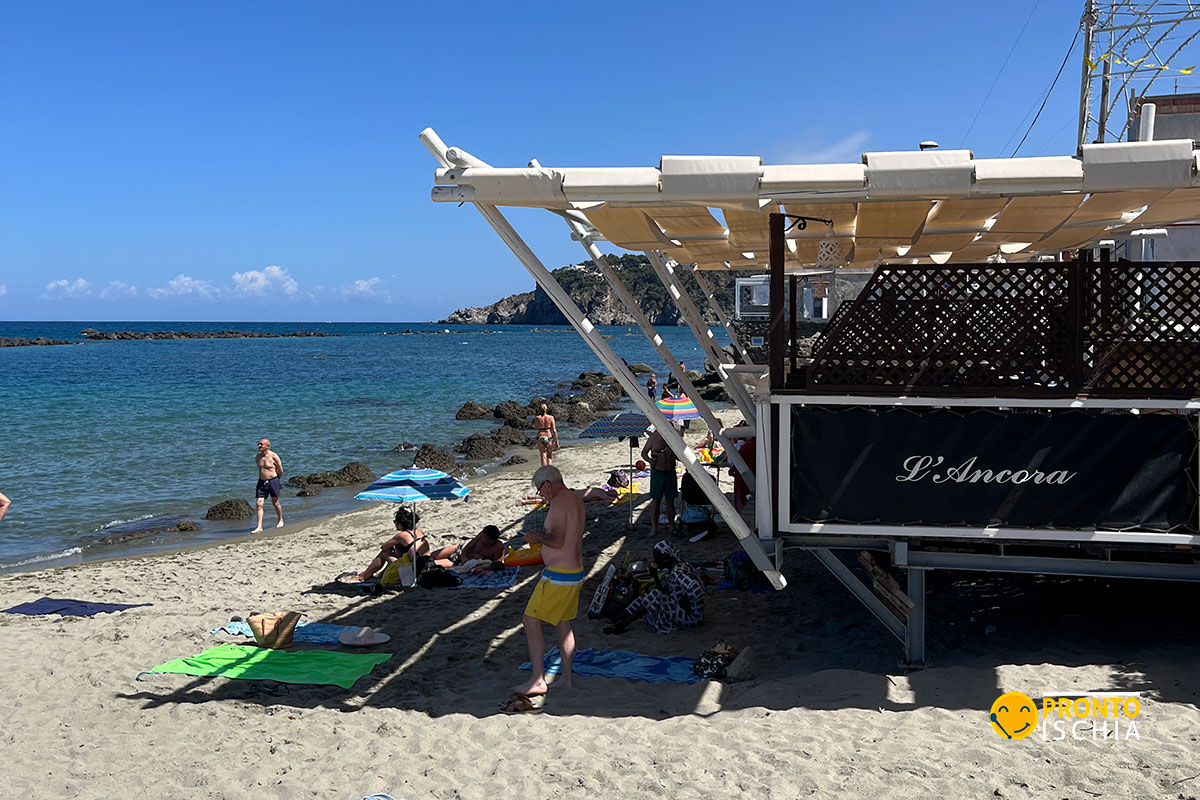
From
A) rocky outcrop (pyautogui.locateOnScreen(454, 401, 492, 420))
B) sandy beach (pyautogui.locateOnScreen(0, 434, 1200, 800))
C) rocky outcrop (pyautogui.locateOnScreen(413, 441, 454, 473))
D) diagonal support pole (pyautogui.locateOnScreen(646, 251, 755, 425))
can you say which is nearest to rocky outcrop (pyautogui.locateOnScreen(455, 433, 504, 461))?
rocky outcrop (pyautogui.locateOnScreen(413, 441, 454, 473))

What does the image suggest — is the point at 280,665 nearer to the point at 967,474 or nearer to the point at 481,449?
the point at 967,474

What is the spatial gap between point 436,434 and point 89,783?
2384cm

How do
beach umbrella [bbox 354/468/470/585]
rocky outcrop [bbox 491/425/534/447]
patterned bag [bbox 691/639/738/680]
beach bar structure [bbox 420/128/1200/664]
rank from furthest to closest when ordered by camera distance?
rocky outcrop [bbox 491/425/534/447] < beach umbrella [bbox 354/468/470/585] < patterned bag [bbox 691/639/738/680] < beach bar structure [bbox 420/128/1200/664]

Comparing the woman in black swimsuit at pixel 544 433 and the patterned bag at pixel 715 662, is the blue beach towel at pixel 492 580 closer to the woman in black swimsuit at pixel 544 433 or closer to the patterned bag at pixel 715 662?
the patterned bag at pixel 715 662

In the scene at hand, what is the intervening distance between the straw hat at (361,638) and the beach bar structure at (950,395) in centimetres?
365

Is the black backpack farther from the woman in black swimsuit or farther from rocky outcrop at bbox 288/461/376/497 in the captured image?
rocky outcrop at bbox 288/461/376/497

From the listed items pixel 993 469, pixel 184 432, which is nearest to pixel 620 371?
pixel 993 469

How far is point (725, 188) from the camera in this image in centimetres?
552

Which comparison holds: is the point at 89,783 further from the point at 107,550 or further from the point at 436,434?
the point at 436,434

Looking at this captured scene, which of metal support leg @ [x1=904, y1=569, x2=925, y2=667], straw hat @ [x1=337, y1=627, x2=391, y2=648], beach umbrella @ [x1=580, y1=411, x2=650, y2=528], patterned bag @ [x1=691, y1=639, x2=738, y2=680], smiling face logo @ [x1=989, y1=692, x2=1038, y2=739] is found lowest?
straw hat @ [x1=337, y1=627, x2=391, y2=648]

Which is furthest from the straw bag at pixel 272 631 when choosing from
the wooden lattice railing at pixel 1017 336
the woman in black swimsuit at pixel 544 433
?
the woman in black swimsuit at pixel 544 433

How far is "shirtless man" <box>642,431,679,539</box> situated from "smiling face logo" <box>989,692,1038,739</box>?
5644mm

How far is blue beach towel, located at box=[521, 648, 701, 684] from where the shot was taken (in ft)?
21.6

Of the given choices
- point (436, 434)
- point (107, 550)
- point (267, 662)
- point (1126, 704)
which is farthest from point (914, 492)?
point (436, 434)
